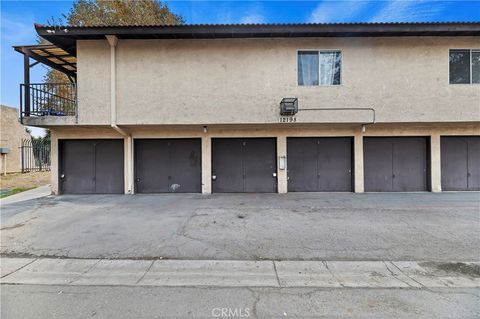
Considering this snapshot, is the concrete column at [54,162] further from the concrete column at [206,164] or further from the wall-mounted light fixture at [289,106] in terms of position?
the wall-mounted light fixture at [289,106]

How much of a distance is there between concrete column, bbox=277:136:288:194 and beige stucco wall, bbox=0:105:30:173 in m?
18.9

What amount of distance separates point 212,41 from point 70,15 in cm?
1310

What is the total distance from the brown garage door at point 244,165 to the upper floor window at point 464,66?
704 cm

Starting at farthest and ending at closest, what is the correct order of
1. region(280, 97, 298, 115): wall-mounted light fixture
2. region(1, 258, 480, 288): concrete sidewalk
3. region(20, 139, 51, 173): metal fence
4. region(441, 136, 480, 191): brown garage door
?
1. region(20, 139, 51, 173): metal fence
2. region(441, 136, 480, 191): brown garage door
3. region(280, 97, 298, 115): wall-mounted light fixture
4. region(1, 258, 480, 288): concrete sidewalk

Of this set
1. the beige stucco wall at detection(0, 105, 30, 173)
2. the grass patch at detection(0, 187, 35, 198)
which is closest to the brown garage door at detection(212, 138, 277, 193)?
the grass patch at detection(0, 187, 35, 198)

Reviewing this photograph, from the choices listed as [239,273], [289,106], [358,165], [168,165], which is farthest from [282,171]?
[239,273]

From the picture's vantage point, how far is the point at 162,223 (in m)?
6.41

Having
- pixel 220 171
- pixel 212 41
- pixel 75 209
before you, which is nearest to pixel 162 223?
pixel 75 209

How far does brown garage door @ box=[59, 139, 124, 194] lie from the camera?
10.9m

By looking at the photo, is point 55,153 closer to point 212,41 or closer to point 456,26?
point 212,41

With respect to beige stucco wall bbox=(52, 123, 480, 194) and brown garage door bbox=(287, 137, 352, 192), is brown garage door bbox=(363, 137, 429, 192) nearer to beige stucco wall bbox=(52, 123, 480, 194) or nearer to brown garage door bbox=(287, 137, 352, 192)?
beige stucco wall bbox=(52, 123, 480, 194)

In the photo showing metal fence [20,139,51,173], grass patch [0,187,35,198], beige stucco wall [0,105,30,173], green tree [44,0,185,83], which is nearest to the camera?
grass patch [0,187,35,198]

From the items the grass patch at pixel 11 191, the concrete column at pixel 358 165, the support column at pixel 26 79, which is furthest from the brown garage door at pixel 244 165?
the grass patch at pixel 11 191

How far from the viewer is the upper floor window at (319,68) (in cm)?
935
